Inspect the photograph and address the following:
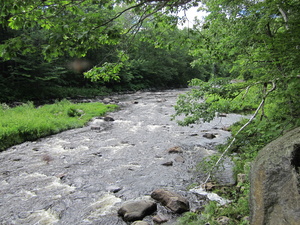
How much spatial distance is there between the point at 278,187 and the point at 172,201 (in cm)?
258

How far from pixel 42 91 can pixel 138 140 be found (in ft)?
61.1

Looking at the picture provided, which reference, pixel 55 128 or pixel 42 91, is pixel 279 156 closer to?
pixel 55 128

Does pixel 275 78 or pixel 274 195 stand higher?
pixel 275 78

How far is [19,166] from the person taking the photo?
25.6 ft

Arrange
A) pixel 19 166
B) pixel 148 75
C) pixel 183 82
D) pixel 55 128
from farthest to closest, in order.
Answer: pixel 183 82 → pixel 148 75 → pixel 55 128 → pixel 19 166

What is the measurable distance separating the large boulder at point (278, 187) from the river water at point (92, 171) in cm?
231

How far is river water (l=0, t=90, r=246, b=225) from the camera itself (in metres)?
5.21

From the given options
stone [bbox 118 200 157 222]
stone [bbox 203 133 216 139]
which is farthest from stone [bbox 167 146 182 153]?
stone [bbox 118 200 157 222]

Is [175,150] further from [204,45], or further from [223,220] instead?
[223,220]

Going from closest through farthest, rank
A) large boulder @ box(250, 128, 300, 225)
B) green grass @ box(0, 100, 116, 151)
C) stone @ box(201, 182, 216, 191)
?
large boulder @ box(250, 128, 300, 225) → stone @ box(201, 182, 216, 191) → green grass @ box(0, 100, 116, 151)

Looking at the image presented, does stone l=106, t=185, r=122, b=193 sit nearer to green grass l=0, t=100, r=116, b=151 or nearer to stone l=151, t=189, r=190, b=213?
stone l=151, t=189, r=190, b=213

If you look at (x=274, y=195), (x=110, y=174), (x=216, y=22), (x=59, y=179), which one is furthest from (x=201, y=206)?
(x=216, y=22)

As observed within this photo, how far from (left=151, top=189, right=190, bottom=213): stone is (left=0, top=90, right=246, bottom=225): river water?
504 mm

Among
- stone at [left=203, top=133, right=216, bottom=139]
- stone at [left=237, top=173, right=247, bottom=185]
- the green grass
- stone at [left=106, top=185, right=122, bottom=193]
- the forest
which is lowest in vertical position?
stone at [left=106, top=185, right=122, bottom=193]
